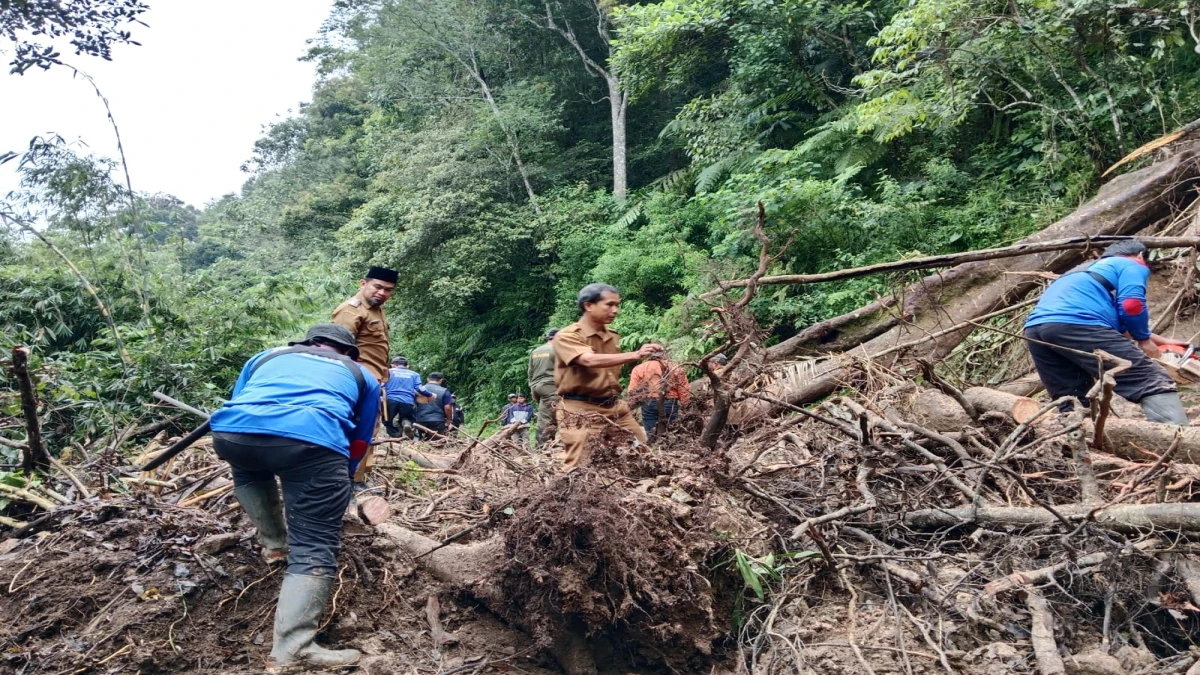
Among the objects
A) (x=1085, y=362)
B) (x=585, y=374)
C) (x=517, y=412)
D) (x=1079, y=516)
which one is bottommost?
(x=517, y=412)

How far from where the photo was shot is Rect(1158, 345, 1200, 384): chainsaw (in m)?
4.29

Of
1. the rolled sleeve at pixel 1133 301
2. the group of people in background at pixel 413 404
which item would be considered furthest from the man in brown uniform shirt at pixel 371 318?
the rolled sleeve at pixel 1133 301

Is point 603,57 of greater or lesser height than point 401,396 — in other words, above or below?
above

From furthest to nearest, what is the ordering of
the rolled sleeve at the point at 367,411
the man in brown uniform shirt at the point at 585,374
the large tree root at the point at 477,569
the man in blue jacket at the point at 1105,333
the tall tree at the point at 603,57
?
the tall tree at the point at 603,57 → the man in brown uniform shirt at the point at 585,374 → the man in blue jacket at the point at 1105,333 → the rolled sleeve at the point at 367,411 → the large tree root at the point at 477,569

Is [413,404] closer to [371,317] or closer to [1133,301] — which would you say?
[371,317]

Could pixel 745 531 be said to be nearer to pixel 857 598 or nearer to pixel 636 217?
pixel 857 598

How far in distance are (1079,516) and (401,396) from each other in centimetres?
675

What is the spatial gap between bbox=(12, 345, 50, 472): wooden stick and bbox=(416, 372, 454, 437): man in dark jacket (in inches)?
190

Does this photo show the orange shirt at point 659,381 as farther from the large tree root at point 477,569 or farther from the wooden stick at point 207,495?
the wooden stick at point 207,495

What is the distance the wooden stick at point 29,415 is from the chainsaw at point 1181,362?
235 inches

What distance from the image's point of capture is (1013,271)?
6570mm

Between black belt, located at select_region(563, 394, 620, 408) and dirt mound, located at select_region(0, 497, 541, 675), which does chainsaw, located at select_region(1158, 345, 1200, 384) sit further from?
dirt mound, located at select_region(0, 497, 541, 675)

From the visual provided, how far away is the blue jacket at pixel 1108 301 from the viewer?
4184 mm

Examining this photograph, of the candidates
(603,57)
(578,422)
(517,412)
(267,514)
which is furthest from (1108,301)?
(603,57)
